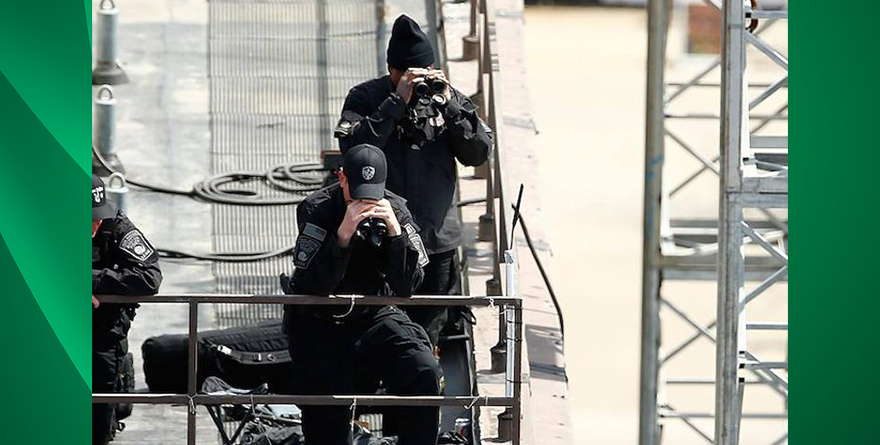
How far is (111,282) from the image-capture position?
10.4 metres

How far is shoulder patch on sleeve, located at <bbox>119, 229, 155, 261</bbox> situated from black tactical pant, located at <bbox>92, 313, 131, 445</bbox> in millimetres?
535

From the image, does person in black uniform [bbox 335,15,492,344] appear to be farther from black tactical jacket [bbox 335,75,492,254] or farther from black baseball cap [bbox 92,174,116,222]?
black baseball cap [bbox 92,174,116,222]

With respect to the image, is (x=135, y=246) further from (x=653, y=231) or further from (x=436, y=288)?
(x=653, y=231)

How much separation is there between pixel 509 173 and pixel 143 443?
3.62 meters

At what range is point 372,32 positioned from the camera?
1641cm

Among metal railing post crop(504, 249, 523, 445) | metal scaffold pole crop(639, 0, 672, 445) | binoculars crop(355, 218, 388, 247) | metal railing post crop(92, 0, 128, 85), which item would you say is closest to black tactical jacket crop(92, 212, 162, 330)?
binoculars crop(355, 218, 388, 247)

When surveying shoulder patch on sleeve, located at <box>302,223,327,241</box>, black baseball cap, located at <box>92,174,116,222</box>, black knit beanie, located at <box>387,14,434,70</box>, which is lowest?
shoulder patch on sleeve, located at <box>302,223,327,241</box>

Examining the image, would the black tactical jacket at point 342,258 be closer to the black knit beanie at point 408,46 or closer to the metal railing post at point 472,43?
the black knit beanie at point 408,46

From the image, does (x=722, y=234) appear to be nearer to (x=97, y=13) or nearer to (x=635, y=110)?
(x=97, y=13)

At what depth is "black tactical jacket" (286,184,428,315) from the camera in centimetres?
1017

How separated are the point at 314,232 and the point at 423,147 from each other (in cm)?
165
